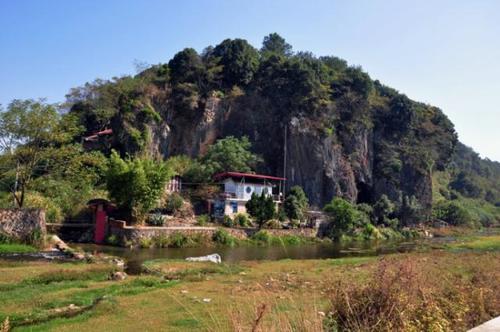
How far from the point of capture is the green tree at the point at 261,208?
40031 millimetres

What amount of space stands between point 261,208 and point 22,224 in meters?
20.3

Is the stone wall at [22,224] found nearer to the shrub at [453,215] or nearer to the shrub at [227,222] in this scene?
the shrub at [227,222]

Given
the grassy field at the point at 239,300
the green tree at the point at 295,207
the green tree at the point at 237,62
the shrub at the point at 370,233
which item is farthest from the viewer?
the green tree at the point at 237,62

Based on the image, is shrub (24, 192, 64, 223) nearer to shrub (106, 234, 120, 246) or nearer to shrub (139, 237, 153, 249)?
shrub (106, 234, 120, 246)

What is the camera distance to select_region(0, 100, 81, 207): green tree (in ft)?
87.6

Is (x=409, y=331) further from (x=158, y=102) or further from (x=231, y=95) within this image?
(x=231, y=95)

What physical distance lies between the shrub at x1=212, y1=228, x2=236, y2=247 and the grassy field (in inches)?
695

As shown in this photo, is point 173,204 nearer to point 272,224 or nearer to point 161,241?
point 161,241

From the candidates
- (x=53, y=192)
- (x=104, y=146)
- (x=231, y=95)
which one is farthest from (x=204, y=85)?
(x=53, y=192)

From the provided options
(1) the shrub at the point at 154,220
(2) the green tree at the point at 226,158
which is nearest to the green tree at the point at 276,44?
(2) the green tree at the point at 226,158

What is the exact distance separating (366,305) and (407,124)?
63.6 meters

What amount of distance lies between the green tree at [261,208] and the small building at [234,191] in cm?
361

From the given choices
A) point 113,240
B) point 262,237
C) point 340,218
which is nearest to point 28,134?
point 113,240

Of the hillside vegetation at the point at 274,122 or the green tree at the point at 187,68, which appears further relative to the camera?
the green tree at the point at 187,68
